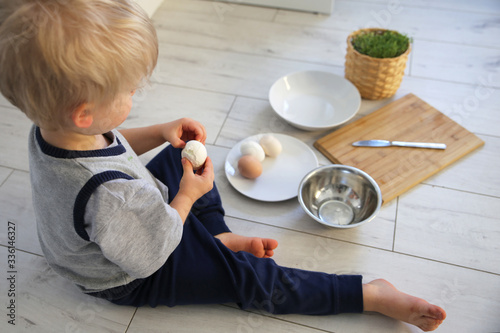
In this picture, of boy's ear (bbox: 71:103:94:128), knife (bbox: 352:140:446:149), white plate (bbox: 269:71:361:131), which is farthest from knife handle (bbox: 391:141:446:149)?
boy's ear (bbox: 71:103:94:128)

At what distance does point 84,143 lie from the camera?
2.43 feet

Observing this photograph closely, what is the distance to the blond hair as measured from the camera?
57 centimetres

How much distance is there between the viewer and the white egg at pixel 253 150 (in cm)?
122

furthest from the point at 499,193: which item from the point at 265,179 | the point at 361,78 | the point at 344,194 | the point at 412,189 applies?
the point at 265,179

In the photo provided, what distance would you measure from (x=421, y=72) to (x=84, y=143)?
4.04 feet

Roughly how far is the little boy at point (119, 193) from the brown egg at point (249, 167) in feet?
0.45

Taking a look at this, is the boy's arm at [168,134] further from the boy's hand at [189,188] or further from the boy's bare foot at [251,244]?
the boy's bare foot at [251,244]

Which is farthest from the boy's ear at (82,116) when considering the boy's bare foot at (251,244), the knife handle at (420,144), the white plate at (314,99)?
the knife handle at (420,144)

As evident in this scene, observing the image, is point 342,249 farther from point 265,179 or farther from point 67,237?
point 67,237

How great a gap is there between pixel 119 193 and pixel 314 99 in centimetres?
87

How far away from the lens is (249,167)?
1.17 meters

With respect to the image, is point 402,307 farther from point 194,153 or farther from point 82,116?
point 82,116

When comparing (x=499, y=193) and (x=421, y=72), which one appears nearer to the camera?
(x=499, y=193)

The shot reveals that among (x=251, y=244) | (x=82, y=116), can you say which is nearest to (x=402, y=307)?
(x=251, y=244)
